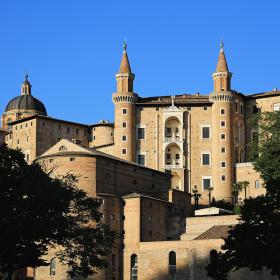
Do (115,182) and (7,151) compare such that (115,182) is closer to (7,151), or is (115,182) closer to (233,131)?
(233,131)

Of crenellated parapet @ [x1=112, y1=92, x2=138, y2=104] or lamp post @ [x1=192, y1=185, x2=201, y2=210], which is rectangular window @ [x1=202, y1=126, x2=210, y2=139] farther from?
crenellated parapet @ [x1=112, y1=92, x2=138, y2=104]

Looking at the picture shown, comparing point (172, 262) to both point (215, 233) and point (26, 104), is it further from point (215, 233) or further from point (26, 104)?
point (26, 104)

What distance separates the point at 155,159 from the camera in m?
113

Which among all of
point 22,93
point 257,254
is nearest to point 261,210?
point 257,254

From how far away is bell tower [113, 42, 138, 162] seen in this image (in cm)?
11231

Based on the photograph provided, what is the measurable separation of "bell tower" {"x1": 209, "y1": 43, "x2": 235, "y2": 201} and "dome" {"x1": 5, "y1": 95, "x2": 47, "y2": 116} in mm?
32184

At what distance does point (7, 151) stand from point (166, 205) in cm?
3884

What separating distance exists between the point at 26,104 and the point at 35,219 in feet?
275

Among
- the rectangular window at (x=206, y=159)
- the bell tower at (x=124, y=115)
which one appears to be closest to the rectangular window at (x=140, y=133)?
the bell tower at (x=124, y=115)

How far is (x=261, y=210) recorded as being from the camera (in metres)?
49.8

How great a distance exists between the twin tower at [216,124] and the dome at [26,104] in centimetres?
2272

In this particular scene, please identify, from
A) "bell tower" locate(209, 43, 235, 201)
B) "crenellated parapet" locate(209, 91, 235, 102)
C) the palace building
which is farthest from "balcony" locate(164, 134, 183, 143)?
"crenellated parapet" locate(209, 91, 235, 102)

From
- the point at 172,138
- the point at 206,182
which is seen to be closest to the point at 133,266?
the point at 206,182

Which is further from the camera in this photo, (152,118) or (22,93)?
(22,93)
